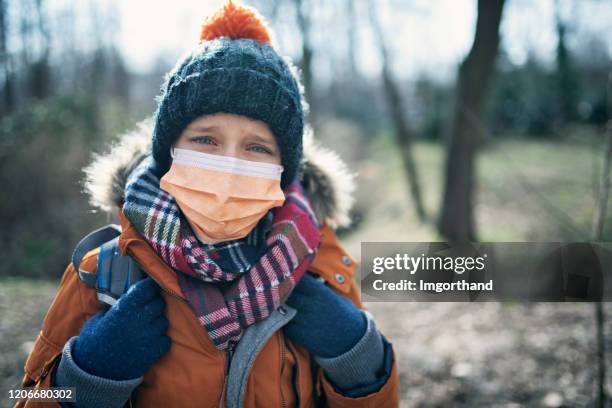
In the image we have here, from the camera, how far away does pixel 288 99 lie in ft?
5.83

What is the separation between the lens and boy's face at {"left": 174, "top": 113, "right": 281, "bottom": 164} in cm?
170

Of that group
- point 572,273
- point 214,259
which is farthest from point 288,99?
point 572,273

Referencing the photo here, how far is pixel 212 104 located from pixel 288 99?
0.32 m

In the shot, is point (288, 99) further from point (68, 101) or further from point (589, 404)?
point (68, 101)

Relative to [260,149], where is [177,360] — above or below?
below

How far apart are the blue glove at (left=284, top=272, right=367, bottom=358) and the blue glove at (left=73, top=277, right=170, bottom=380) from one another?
0.53m

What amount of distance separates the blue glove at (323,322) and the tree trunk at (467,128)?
15.5 ft

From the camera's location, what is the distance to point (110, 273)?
5.41 feet

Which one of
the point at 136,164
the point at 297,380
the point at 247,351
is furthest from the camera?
the point at 136,164

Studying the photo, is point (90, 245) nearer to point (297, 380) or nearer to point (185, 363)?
point (185, 363)

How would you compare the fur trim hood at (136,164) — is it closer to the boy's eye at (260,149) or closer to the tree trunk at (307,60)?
the boy's eye at (260,149)

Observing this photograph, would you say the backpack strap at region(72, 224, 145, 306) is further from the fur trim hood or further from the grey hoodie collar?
the grey hoodie collar

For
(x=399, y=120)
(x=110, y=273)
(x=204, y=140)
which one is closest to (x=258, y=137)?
(x=204, y=140)

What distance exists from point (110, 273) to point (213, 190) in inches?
19.9
